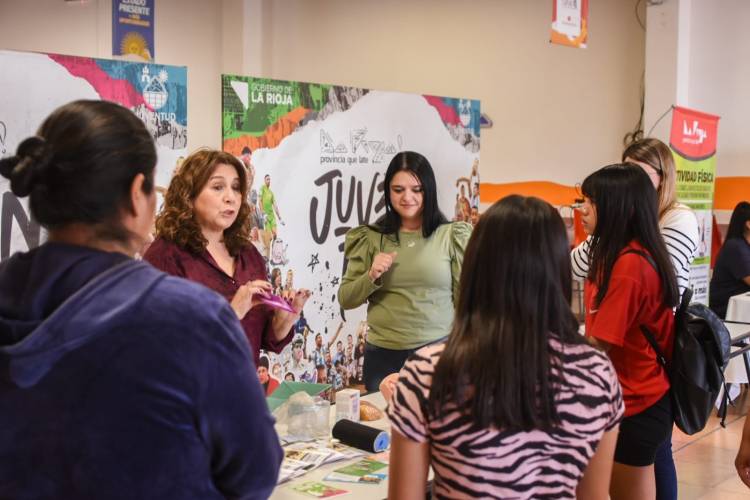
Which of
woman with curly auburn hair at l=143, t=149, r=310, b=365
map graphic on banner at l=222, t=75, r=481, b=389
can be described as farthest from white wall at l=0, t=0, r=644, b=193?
woman with curly auburn hair at l=143, t=149, r=310, b=365

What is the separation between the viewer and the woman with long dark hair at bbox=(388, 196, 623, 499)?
145 centimetres

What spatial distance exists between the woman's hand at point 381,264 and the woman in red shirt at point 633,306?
3.01ft

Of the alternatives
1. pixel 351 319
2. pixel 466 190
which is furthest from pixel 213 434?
pixel 466 190

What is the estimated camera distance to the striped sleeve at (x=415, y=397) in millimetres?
1483

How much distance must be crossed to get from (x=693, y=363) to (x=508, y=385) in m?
A: 1.34

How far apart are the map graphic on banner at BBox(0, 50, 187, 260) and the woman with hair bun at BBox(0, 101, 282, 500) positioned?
1983 mm

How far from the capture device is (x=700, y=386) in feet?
8.41

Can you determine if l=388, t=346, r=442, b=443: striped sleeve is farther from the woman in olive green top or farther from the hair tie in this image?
the woman in olive green top

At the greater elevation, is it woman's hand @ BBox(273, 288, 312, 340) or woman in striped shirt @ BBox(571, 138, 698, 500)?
woman in striped shirt @ BBox(571, 138, 698, 500)

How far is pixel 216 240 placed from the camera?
2.83 metres

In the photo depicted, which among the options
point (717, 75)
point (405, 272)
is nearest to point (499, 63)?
point (717, 75)

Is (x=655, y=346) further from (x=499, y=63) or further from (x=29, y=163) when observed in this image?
(x=499, y=63)

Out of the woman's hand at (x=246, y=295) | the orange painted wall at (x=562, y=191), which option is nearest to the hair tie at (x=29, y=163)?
the woman's hand at (x=246, y=295)

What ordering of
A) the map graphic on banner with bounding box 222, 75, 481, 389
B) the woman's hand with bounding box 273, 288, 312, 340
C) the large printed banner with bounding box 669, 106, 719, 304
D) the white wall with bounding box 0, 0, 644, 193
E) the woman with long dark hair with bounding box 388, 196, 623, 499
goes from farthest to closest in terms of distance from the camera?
1. the white wall with bounding box 0, 0, 644, 193
2. the large printed banner with bounding box 669, 106, 719, 304
3. the map graphic on banner with bounding box 222, 75, 481, 389
4. the woman's hand with bounding box 273, 288, 312, 340
5. the woman with long dark hair with bounding box 388, 196, 623, 499
